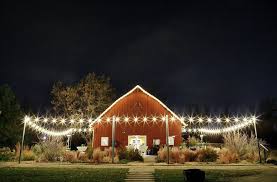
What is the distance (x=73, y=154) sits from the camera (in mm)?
17656

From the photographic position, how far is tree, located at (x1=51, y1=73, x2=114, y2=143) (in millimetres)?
33250

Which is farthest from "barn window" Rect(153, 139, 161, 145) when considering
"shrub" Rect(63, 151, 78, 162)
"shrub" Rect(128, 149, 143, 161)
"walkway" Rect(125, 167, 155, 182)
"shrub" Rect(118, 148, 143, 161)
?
"walkway" Rect(125, 167, 155, 182)

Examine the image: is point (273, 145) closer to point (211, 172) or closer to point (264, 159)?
point (264, 159)

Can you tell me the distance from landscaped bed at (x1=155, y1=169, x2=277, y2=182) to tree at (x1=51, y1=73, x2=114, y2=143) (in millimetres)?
21758

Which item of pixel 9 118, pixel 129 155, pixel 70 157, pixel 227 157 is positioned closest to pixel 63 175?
pixel 70 157

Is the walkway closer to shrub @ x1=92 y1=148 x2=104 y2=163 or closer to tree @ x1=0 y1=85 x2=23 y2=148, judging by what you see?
shrub @ x1=92 y1=148 x2=104 y2=163

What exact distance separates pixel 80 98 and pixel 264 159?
22801mm

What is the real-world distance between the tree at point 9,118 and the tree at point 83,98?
19.9 feet

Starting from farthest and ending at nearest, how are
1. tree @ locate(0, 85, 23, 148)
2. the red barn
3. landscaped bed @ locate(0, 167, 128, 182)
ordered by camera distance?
tree @ locate(0, 85, 23, 148), the red barn, landscaped bed @ locate(0, 167, 128, 182)

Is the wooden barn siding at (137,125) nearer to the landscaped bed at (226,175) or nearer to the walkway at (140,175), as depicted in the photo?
the walkway at (140,175)

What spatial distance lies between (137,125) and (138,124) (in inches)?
5.5

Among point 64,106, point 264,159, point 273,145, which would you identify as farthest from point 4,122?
point 273,145

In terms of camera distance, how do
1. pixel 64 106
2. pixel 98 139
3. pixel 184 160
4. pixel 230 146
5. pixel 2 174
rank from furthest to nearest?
pixel 64 106
pixel 98 139
pixel 230 146
pixel 184 160
pixel 2 174

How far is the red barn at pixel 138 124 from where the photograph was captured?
25.9 meters
